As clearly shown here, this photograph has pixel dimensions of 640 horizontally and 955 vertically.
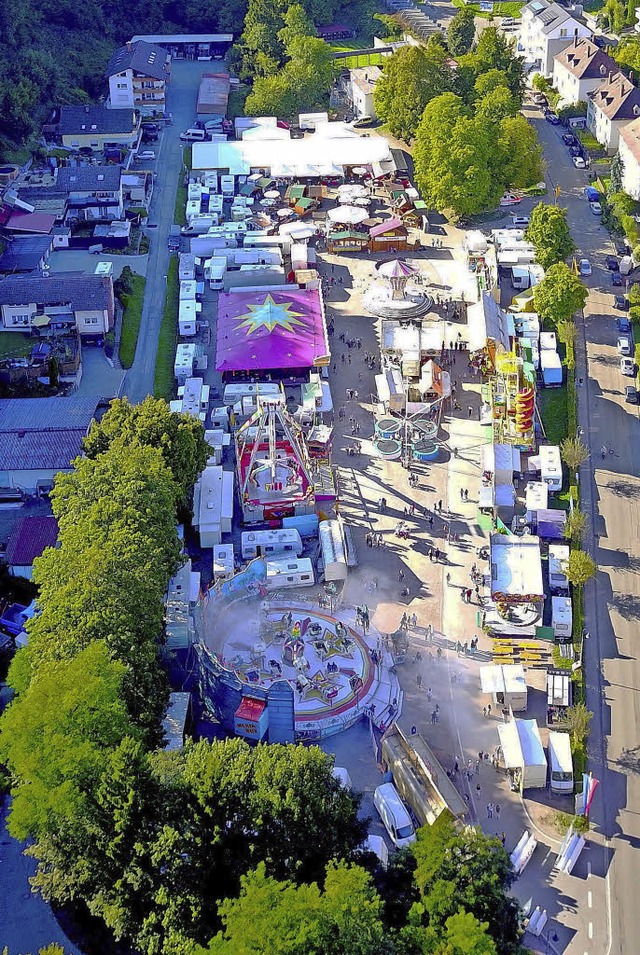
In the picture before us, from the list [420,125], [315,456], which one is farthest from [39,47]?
[315,456]

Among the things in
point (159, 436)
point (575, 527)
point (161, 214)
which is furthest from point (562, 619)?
point (161, 214)

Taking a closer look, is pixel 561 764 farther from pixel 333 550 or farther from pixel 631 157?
pixel 631 157

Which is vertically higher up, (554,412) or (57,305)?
(554,412)

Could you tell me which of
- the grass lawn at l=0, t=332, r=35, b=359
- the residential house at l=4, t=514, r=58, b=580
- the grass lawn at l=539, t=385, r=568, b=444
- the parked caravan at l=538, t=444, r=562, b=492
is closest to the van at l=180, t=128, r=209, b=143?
the grass lawn at l=0, t=332, r=35, b=359

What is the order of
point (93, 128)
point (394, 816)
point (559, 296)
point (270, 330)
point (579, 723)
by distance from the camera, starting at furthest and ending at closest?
point (93, 128), point (559, 296), point (270, 330), point (579, 723), point (394, 816)

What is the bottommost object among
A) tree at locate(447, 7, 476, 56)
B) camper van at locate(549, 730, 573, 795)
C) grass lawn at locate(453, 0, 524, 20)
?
camper van at locate(549, 730, 573, 795)

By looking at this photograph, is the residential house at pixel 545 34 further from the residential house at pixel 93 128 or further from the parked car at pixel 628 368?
the parked car at pixel 628 368

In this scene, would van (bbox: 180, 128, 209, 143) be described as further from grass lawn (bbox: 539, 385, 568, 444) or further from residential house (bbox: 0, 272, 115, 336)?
grass lawn (bbox: 539, 385, 568, 444)
